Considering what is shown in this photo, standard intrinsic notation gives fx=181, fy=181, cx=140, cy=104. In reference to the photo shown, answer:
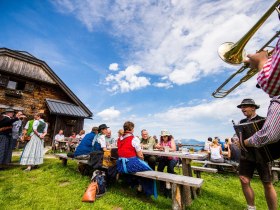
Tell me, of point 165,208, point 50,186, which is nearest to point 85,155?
point 50,186

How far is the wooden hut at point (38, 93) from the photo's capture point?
14.1 metres

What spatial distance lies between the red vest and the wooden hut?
39.0ft

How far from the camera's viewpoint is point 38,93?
1570 centimetres

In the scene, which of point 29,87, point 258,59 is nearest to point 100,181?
point 258,59

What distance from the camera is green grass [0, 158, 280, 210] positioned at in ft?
12.4

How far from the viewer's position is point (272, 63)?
112cm

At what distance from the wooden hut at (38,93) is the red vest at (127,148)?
39.0 feet

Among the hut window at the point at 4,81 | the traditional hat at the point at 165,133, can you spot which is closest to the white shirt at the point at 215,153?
the traditional hat at the point at 165,133

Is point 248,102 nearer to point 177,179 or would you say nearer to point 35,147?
point 177,179

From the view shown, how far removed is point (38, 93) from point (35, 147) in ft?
34.7

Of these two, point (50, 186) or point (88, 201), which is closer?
point (88, 201)

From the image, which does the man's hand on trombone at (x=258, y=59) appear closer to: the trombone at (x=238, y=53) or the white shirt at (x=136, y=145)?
the trombone at (x=238, y=53)

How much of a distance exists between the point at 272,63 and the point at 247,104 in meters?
2.63

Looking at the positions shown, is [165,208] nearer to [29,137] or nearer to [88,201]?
[88,201]
